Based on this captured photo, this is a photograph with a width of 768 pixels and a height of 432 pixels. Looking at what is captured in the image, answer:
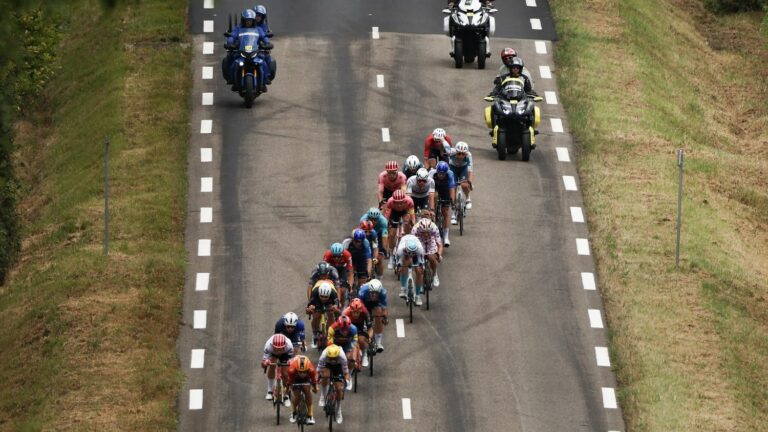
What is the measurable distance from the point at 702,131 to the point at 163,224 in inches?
593

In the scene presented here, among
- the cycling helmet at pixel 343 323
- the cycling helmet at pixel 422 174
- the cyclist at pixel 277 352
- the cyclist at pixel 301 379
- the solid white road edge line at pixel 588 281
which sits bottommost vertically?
the cyclist at pixel 301 379

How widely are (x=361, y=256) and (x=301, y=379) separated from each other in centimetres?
478

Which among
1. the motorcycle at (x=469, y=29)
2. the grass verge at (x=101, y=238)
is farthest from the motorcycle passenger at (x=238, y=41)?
the motorcycle at (x=469, y=29)

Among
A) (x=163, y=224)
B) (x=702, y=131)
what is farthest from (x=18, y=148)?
(x=702, y=131)

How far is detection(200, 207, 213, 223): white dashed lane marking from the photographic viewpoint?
40.5 m

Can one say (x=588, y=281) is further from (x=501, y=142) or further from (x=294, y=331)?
(x=294, y=331)

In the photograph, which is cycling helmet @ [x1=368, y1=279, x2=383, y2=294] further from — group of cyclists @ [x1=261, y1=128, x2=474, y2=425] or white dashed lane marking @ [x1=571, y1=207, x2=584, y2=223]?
white dashed lane marking @ [x1=571, y1=207, x2=584, y2=223]

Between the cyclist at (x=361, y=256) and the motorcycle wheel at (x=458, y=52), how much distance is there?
1414 centimetres

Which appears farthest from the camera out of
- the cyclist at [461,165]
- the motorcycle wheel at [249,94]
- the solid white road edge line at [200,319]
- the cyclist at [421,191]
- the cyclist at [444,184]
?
the motorcycle wheel at [249,94]

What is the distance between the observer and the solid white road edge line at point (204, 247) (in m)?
39.0

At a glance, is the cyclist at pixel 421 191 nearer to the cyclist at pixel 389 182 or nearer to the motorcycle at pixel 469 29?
the cyclist at pixel 389 182

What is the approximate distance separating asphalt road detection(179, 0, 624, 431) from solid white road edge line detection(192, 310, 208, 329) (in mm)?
131

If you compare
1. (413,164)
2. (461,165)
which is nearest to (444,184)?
(413,164)

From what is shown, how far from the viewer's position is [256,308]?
1439 inches
